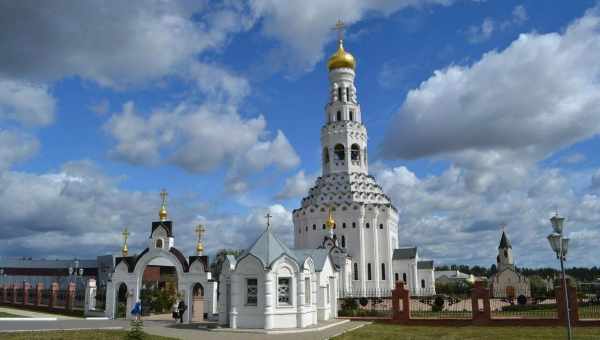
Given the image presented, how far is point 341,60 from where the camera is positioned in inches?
2100

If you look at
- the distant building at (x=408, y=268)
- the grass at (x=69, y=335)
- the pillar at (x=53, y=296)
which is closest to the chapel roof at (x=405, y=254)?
the distant building at (x=408, y=268)

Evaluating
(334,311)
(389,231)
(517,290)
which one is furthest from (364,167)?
(334,311)

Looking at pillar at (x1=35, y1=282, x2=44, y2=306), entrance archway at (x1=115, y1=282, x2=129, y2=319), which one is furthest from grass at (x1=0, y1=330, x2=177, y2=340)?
pillar at (x1=35, y1=282, x2=44, y2=306)

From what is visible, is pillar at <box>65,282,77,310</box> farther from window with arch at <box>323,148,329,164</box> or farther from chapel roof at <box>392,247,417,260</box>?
chapel roof at <box>392,247,417,260</box>

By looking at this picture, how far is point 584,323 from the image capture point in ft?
71.6

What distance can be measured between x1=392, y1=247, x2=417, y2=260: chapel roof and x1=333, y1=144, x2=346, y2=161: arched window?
36.4 feet

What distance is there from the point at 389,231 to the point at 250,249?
29.1 meters

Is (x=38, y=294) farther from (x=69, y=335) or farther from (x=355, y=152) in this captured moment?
(x=355, y=152)

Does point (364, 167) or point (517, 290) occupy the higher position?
point (364, 167)

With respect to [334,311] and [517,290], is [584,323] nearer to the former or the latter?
[334,311]

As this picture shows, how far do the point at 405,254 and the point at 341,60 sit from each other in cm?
2124

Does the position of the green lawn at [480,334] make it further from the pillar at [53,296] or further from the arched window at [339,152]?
the arched window at [339,152]

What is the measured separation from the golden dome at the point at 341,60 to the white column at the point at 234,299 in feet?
117

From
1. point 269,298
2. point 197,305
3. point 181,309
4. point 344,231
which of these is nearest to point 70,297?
point 197,305
